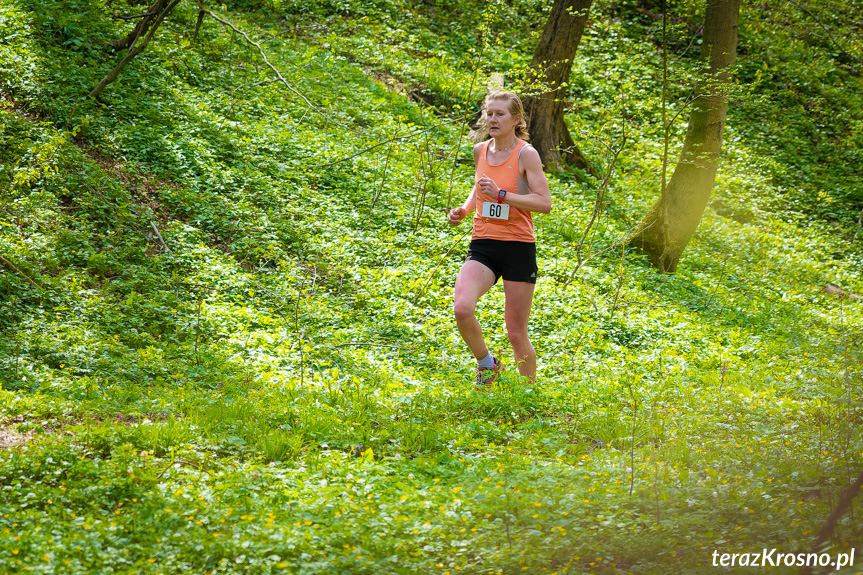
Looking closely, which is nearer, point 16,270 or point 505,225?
point 505,225

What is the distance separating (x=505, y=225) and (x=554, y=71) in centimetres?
730

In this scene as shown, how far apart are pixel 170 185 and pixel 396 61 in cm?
637

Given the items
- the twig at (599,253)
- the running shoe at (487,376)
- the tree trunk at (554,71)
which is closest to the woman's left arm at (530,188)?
the running shoe at (487,376)

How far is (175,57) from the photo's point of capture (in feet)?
36.2

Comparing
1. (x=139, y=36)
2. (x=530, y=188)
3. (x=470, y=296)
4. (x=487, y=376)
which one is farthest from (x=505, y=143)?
(x=139, y=36)

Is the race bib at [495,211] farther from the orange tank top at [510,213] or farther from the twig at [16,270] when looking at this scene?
the twig at [16,270]

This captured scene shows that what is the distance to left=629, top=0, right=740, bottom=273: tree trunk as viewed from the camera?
9.23 m

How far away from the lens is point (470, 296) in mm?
5152

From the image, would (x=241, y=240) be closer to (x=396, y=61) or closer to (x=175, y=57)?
(x=175, y=57)

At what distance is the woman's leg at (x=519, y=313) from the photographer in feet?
17.4

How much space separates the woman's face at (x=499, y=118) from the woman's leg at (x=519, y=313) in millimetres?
1176
